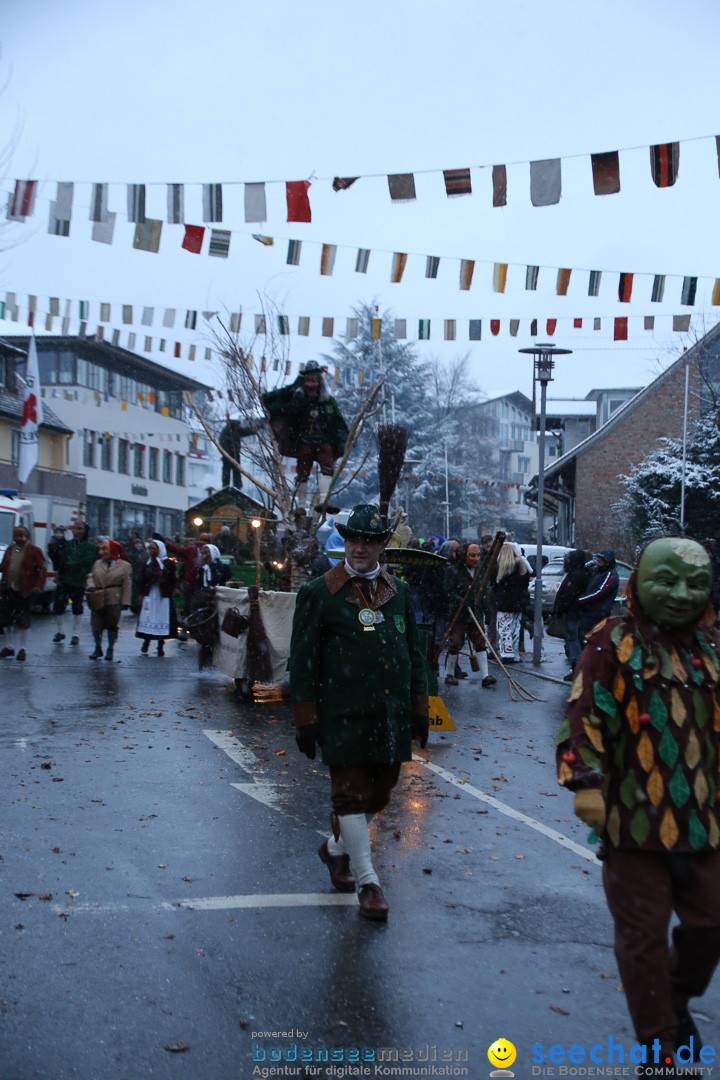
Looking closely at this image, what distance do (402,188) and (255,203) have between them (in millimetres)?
1700

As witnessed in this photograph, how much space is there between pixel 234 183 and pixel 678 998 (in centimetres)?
1069

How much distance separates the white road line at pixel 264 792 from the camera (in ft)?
23.1

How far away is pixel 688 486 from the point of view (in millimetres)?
30719

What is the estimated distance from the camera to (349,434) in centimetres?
1482

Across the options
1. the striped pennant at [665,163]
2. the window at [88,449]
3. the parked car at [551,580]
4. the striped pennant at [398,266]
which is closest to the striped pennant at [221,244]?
the striped pennant at [398,266]

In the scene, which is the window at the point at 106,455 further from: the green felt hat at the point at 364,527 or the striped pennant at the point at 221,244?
the green felt hat at the point at 364,527

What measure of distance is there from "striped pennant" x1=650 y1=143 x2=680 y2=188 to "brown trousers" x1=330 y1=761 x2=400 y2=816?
7.82 metres

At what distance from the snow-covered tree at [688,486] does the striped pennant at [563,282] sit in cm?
1608

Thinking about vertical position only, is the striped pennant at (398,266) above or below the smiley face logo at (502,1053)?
above

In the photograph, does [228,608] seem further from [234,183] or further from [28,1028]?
[28,1028]

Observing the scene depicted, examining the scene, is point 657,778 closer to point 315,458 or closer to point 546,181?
point 546,181

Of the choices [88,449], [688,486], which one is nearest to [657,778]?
[688,486]

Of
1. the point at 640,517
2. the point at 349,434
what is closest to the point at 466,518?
the point at 640,517

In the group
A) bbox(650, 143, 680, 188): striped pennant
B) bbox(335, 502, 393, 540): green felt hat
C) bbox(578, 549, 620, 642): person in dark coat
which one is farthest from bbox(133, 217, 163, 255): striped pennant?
bbox(335, 502, 393, 540): green felt hat
